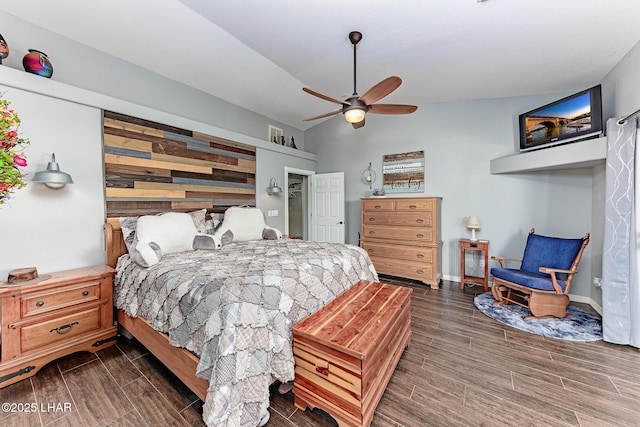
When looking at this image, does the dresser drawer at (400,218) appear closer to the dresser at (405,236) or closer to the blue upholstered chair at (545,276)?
the dresser at (405,236)

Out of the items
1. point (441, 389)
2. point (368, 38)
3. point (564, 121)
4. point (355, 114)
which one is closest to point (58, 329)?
point (441, 389)

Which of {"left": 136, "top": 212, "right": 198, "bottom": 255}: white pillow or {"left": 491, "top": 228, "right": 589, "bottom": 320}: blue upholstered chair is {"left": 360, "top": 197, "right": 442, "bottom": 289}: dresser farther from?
{"left": 136, "top": 212, "right": 198, "bottom": 255}: white pillow

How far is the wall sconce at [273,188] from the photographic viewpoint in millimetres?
4492

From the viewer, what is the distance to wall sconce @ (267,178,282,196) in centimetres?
449

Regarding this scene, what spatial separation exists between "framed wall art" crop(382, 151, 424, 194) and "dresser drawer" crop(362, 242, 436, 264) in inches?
43.2

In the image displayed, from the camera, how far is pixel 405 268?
4059 millimetres

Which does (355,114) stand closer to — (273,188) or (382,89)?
(382,89)

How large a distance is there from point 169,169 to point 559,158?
4724 mm

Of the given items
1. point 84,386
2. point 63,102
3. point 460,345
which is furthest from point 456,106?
point 84,386

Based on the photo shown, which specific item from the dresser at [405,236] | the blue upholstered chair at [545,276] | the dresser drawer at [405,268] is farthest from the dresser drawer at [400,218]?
the blue upholstered chair at [545,276]

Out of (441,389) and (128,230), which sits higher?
(128,230)

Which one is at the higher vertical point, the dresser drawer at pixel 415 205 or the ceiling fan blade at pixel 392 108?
the ceiling fan blade at pixel 392 108

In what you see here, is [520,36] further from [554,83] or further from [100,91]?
[100,91]

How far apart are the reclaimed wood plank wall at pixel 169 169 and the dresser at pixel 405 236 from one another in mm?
2186
